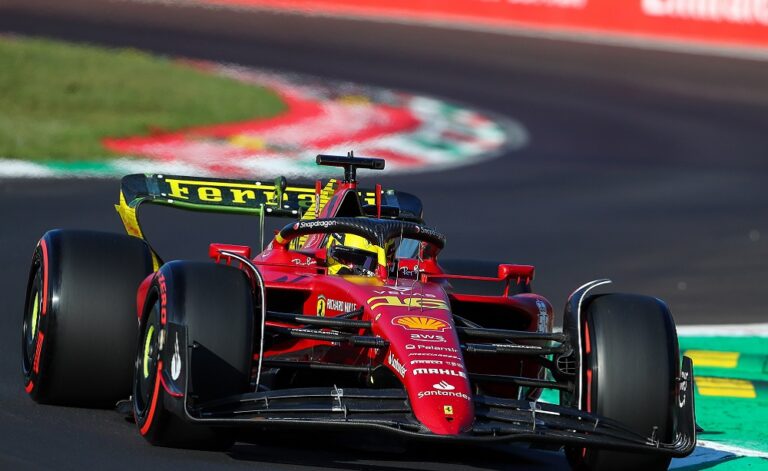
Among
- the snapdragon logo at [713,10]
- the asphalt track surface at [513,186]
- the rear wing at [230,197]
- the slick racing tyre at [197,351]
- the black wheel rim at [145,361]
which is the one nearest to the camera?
the slick racing tyre at [197,351]

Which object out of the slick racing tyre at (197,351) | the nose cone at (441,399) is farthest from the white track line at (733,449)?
the slick racing tyre at (197,351)

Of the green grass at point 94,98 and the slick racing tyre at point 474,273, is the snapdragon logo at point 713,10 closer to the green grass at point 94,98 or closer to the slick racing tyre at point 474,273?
the green grass at point 94,98

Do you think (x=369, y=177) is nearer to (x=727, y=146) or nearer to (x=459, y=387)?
(x=727, y=146)

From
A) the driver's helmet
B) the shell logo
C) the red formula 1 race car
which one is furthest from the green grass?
the shell logo

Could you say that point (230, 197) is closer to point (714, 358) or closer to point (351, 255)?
point (351, 255)

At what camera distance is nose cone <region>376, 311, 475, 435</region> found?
666 centimetres

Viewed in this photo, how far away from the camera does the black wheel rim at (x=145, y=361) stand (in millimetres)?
7395

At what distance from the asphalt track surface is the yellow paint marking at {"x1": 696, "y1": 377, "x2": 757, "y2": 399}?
7.00 ft

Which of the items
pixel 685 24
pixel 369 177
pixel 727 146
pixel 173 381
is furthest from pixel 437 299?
pixel 685 24

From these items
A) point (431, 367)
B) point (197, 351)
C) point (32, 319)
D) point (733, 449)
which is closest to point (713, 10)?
point (733, 449)

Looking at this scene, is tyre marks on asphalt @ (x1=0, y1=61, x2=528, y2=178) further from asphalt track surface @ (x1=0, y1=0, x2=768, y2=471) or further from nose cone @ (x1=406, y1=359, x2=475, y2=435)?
nose cone @ (x1=406, y1=359, x2=475, y2=435)

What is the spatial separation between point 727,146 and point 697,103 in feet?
12.6

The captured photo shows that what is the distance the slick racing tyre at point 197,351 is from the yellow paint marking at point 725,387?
Answer: 150 inches

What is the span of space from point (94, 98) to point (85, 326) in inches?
565
